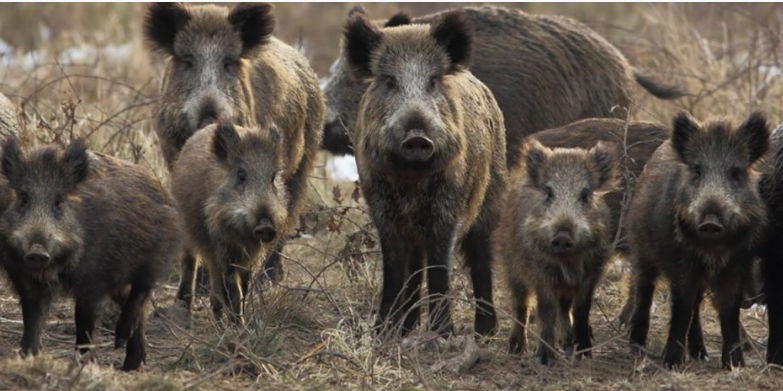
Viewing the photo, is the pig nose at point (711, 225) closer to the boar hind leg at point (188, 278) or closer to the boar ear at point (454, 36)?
the boar ear at point (454, 36)

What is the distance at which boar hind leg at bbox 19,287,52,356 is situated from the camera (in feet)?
23.8

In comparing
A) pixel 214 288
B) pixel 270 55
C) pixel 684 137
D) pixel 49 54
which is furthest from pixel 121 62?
pixel 684 137

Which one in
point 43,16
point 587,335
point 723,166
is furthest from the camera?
point 43,16

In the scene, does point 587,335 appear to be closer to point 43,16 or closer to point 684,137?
point 684,137

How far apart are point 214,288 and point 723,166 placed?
2769 millimetres

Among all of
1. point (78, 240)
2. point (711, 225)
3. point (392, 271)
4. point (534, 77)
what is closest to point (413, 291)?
point (392, 271)

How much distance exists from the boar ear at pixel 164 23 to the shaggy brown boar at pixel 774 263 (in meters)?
3.83

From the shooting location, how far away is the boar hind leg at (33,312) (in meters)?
7.25

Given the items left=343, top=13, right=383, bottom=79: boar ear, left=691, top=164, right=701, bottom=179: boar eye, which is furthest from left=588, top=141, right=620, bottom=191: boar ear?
left=343, top=13, right=383, bottom=79: boar ear

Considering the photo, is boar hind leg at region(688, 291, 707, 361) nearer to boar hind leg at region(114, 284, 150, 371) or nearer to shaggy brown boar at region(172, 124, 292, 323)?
shaggy brown boar at region(172, 124, 292, 323)

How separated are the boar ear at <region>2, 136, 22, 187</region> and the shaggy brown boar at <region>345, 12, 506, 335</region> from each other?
1.98 meters

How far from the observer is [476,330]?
8992 millimetres

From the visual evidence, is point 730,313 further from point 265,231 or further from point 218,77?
point 218,77

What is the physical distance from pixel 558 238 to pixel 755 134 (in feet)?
3.63
